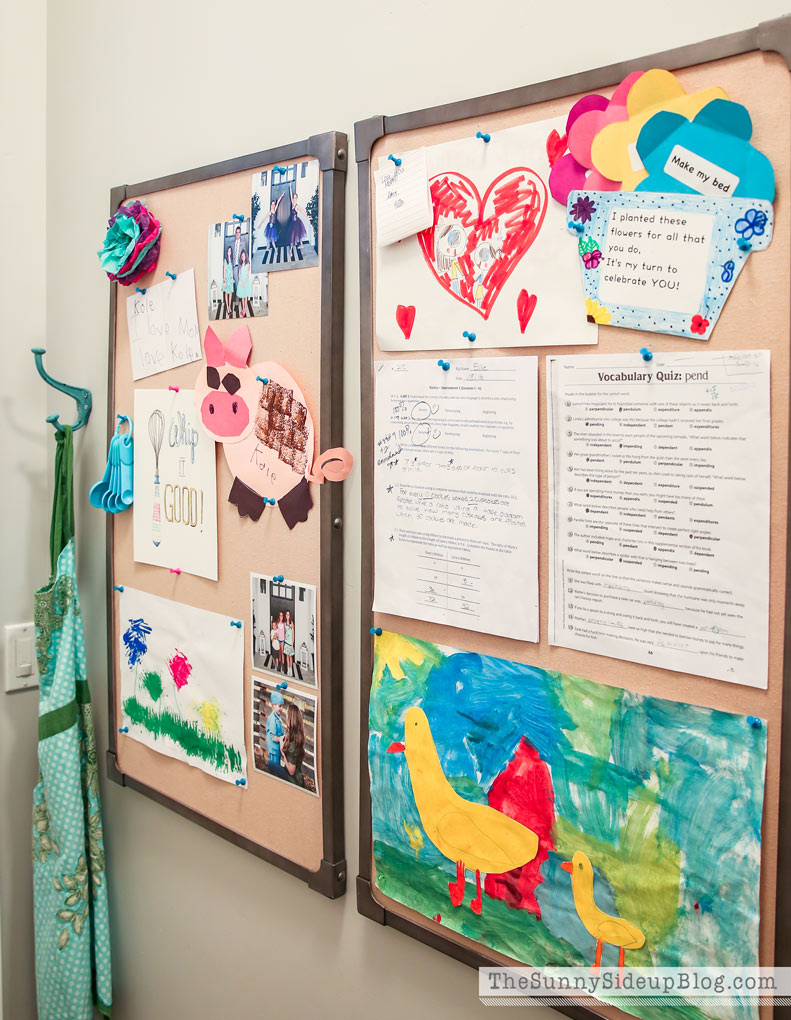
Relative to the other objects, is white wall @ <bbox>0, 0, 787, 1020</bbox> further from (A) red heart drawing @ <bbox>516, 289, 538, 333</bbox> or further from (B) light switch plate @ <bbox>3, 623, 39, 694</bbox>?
(A) red heart drawing @ <bbox>516, 289, 538, 333</bbox>

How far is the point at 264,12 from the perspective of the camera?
1.12 metres

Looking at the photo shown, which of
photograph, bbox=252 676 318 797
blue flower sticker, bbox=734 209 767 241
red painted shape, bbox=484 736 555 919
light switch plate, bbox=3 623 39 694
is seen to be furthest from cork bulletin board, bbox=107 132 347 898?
blue flower sticker, bbox=734 209 767 241

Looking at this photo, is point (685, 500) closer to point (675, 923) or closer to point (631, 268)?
point (631, 268)

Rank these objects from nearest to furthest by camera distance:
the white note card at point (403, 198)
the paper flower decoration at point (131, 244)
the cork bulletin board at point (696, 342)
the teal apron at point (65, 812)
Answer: the cork bulletin board at point (696, 342)
the white note card at point (403, 198)
the paper flower decoration at point (131, 244)
the teal apron at point (65, 812)

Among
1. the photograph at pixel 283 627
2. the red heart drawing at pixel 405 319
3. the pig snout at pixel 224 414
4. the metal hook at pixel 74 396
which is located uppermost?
the red heart drawing at pixel 405 319

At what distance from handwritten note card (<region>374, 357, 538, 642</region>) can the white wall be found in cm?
9

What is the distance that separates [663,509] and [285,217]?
0.65 metres

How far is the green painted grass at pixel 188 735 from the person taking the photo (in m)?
1.24

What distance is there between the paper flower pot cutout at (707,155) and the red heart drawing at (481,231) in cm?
12

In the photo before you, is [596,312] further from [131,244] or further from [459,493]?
[131,244]

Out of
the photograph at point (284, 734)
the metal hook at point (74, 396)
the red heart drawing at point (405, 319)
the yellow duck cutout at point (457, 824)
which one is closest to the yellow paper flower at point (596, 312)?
the red heart drawing at point (405, 319)

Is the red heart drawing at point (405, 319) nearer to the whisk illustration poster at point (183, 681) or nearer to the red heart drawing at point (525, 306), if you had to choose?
the red heart drawing at point (525, 306)

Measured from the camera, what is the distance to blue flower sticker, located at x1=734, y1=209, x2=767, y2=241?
68cm

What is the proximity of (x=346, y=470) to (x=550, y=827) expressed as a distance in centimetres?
49
